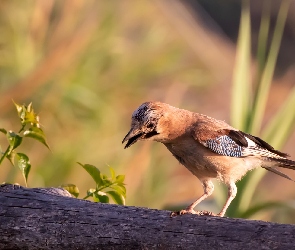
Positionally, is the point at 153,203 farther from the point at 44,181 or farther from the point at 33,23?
the point at 33,23

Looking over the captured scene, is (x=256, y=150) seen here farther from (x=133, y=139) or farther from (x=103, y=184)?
(x=103, y=184)

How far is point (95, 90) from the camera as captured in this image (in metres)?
8.04

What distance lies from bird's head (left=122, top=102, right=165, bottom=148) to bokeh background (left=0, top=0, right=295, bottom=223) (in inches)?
55.6

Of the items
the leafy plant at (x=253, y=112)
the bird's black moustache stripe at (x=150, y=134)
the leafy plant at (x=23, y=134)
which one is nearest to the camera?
the leafy plant at (x=23, y=134)

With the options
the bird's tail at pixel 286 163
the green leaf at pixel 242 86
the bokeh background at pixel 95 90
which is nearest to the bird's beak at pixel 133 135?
the bird's tail at pixel 286 163

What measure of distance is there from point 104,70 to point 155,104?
4948 mm

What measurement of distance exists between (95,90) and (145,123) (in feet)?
14.9

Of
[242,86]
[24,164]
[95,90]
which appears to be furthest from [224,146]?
[95,90]

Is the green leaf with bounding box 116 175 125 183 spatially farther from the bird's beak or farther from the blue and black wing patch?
the blue and black wing patch

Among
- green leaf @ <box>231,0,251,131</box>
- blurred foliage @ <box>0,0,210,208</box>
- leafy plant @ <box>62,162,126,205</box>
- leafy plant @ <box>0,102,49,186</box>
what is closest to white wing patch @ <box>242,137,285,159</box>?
leafy plant @ <box>62,162,126,205</box>

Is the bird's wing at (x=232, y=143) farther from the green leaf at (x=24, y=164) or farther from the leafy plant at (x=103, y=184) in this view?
the green leaf at (x=24, y=164)

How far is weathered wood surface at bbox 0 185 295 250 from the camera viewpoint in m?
2.55

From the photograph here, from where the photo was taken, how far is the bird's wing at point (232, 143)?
383cm

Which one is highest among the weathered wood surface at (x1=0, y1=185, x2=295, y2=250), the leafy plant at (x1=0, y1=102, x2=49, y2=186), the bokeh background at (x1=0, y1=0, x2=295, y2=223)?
the bokeh background at (x1=0, y1=0, x2=295, y2=223)
